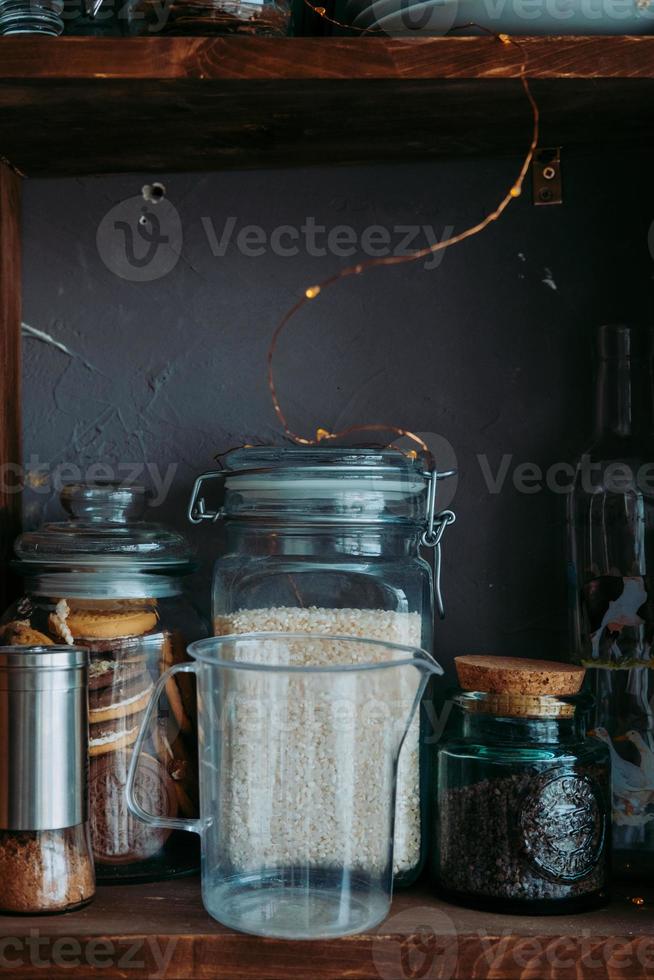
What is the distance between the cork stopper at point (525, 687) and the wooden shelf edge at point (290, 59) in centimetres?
41

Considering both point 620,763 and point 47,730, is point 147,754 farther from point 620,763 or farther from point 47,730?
point 620,763

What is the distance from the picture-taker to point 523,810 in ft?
2.27

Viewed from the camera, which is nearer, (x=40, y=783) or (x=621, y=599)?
(x=40, y=783)

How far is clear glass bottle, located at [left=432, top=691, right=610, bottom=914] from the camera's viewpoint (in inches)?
27.1

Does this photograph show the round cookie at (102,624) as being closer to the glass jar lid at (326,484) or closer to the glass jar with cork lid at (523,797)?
the glass jar lid at (326,484)

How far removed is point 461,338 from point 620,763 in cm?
38

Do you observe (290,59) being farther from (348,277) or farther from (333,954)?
(333,954)

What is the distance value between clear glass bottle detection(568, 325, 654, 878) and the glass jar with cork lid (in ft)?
0.21

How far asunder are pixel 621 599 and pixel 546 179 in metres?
0.38

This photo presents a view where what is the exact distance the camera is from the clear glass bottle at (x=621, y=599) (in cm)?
78

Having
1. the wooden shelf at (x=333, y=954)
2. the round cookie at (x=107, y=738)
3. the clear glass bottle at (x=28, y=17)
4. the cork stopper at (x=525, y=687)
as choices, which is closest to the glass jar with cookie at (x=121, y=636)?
the round cookie at (x=107, y=738)

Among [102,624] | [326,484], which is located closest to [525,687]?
[326,484]

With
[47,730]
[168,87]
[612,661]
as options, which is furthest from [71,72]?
[612,661]

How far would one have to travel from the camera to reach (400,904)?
0.71 metres
